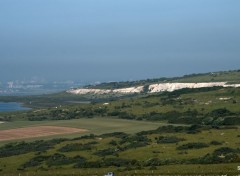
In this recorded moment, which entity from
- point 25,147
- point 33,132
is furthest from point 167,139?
point 33,132

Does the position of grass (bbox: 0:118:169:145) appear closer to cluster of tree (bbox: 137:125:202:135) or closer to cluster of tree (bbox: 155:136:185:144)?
cluster of tree (bbox: 137:125:202:135)

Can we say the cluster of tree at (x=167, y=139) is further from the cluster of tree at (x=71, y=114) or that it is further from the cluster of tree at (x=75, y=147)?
the cluster of tree at (x=71, y=114)

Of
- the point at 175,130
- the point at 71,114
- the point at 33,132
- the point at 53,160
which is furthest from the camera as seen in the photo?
the point at 71,114

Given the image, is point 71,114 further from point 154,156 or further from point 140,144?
point 154,156

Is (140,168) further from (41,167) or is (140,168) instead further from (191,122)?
(191,122)

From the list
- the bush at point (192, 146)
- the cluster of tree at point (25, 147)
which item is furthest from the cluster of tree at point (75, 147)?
the bush at point (192, 146)

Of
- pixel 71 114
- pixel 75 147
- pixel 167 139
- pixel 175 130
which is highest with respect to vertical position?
pixel 71 114

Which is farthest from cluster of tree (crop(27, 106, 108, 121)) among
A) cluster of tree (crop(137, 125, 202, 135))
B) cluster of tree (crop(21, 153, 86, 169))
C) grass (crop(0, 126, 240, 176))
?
cluster of tree (crop(21, 153, 86, 169))

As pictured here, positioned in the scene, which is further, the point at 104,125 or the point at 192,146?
the point at 104,125

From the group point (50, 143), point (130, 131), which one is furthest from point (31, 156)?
point (130, 131)
